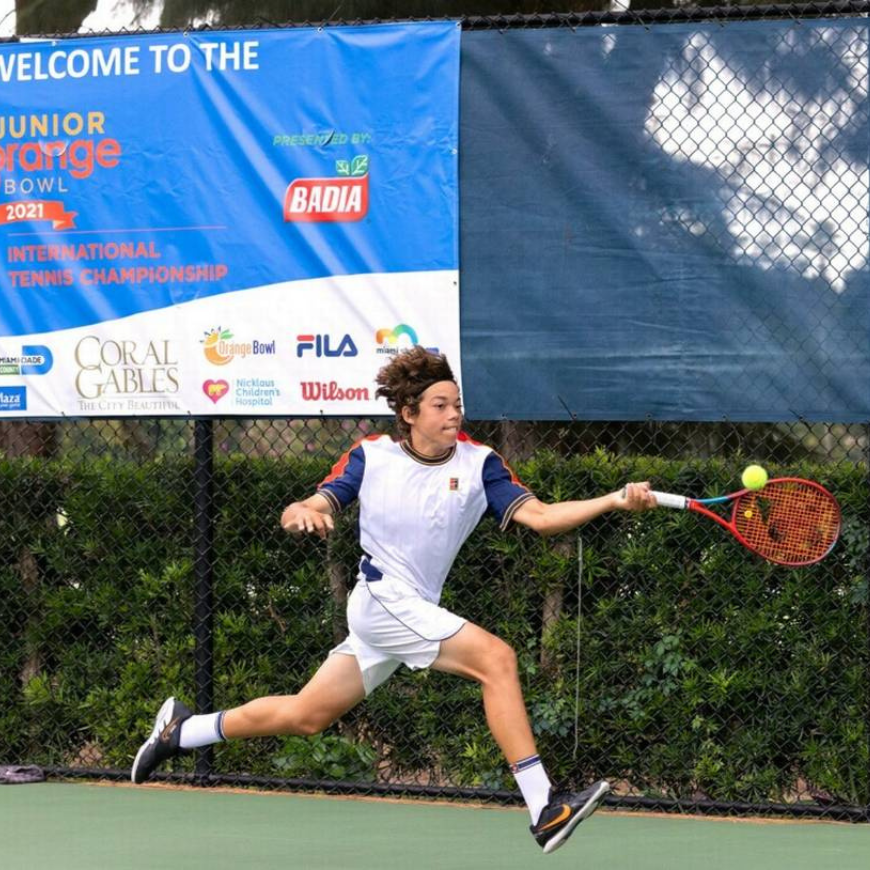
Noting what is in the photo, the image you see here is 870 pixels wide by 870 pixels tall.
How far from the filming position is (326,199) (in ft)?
24.1

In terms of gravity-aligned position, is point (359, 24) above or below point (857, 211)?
above

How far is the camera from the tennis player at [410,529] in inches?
230

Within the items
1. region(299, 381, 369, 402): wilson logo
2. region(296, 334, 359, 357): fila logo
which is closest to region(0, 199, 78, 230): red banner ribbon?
region(296, 334, 359, 357): fila logo

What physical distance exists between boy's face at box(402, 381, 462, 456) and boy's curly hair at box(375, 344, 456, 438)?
0.02 m

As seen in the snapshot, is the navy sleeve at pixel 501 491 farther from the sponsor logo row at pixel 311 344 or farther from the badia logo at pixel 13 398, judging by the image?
the badia logo at pixel 13 398

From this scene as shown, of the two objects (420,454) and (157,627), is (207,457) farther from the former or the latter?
(420,454)

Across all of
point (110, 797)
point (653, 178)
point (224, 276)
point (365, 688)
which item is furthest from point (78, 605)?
point (653, 178)

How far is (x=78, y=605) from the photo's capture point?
787 cm

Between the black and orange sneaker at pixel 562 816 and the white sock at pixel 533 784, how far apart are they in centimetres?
3

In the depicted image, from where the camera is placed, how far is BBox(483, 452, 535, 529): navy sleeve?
600 centimetres

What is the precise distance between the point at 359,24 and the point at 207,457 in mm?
1800

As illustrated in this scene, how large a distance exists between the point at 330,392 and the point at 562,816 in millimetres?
2353

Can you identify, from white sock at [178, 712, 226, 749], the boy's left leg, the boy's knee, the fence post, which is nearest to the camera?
the boy's left leg

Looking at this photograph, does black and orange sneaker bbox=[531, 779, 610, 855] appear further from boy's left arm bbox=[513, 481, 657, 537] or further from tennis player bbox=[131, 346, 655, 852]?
boy's left arm bbox=[513, 481, 657, 537]
